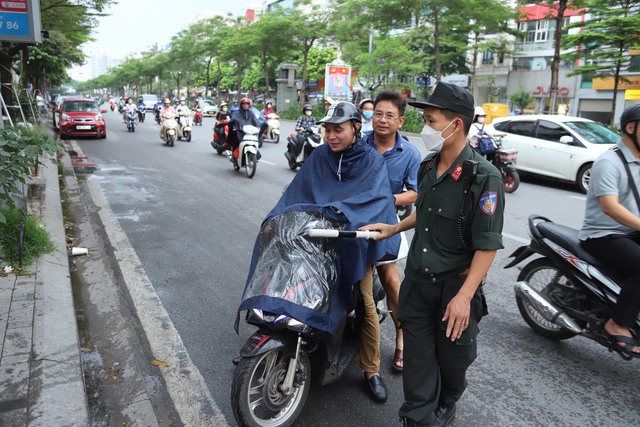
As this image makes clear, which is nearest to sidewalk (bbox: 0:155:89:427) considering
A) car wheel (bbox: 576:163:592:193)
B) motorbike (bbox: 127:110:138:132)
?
car wheel (bbox: 576:163:592:193)

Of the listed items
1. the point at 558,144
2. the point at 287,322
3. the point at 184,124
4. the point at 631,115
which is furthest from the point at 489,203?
the point at 184,124

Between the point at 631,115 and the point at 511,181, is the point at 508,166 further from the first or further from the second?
the point at 631,115

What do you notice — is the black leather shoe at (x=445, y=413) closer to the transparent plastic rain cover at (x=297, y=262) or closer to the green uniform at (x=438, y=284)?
the green uniform at (x=438, y=284)

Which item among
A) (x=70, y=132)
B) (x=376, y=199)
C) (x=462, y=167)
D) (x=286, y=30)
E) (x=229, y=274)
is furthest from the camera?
(x=286, y=30)

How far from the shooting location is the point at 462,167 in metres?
2.27

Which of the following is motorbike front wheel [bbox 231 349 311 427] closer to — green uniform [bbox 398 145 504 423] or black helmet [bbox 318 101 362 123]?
green uniform [bbox 398 145 504 423]

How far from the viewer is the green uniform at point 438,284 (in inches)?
90.7

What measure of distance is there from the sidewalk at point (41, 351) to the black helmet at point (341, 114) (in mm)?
2038

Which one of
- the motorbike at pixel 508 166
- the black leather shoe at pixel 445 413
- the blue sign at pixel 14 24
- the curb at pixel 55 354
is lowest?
the curb at pixel 55 354

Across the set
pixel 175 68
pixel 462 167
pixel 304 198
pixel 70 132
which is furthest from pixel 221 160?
pixel 175 68

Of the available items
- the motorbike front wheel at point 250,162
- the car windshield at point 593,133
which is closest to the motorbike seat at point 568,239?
the motorbike front wheel at point 250,162

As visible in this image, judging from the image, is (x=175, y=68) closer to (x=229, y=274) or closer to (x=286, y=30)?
(x=286, y=30)

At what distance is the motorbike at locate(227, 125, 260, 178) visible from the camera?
1112 centimetres

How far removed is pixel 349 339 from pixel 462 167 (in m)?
1.41
